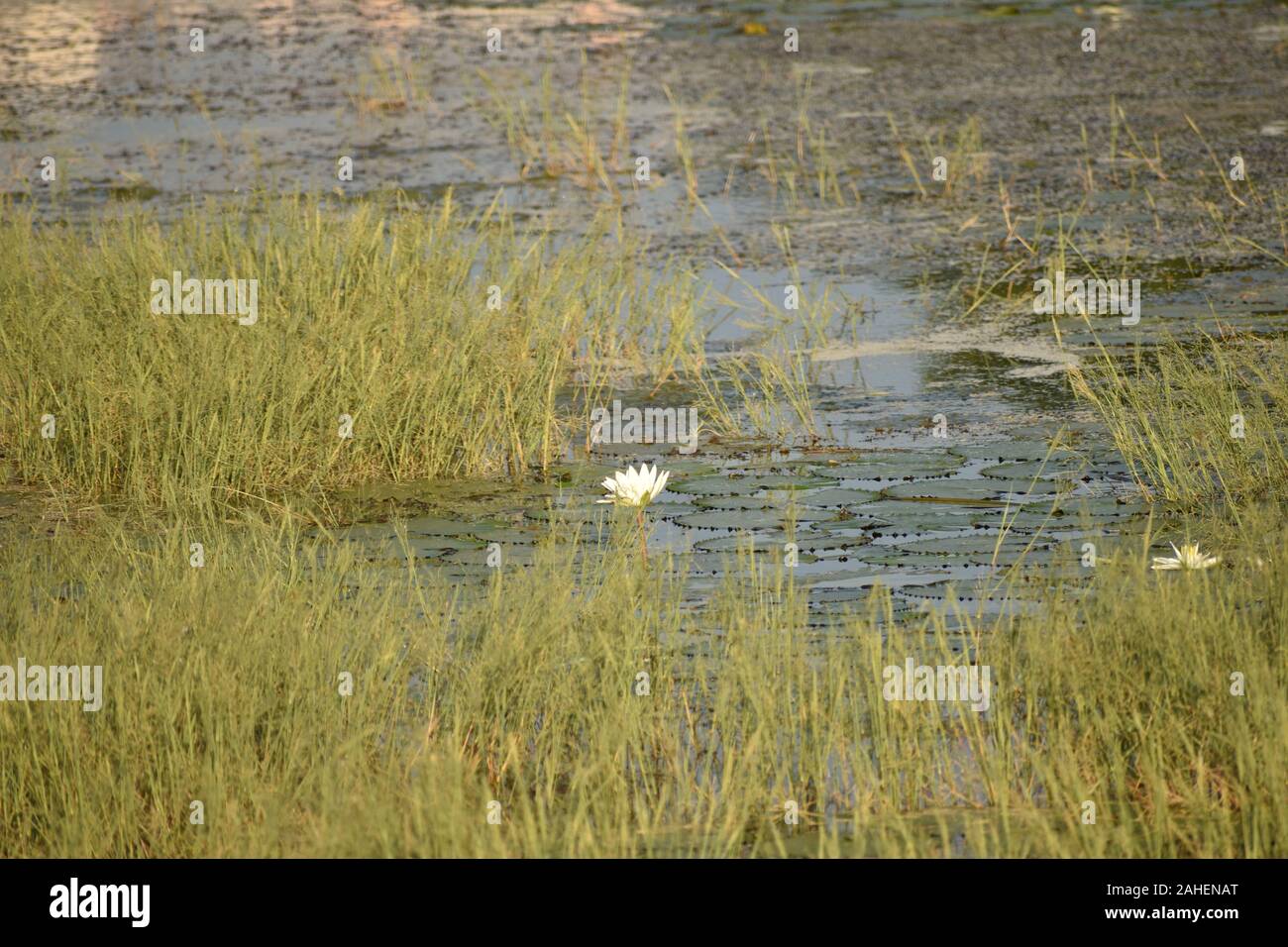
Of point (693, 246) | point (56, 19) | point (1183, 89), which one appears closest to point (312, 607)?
point (693, 246)

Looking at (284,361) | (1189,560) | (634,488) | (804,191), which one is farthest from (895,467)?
(804,191)

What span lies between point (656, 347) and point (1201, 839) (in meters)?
3.79

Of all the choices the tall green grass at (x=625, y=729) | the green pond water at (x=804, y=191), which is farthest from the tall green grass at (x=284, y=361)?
the tall green grass at (x=625, y=729)

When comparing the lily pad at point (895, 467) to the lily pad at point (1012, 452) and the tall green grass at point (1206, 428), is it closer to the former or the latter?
the lily pad at point (1012, 452)

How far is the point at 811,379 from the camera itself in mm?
6312
